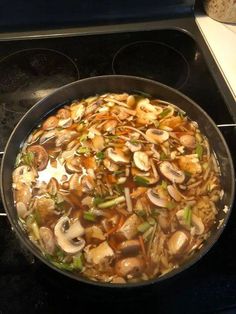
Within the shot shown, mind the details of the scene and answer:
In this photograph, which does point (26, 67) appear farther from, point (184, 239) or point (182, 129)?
point (184, 239)

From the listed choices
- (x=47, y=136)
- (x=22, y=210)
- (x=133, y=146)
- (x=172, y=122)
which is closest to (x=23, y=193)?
(x=22, y=210)

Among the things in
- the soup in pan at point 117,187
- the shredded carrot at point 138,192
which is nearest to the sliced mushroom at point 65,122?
the soup in pan at point 117,187

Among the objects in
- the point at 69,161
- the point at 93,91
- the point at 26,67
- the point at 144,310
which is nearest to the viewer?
the point at 144,310

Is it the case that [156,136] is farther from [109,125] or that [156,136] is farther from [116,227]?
[116,227]

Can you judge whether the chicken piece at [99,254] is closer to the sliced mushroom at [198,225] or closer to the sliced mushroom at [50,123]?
the sliced mushroom at [198,225]

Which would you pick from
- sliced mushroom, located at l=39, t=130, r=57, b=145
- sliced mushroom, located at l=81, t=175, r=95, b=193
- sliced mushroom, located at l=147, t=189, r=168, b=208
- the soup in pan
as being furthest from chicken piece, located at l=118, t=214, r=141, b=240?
sliced mushroom, located at l=39, t=130, r=57, b=145

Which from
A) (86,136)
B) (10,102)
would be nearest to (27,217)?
(86,136)
